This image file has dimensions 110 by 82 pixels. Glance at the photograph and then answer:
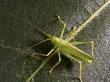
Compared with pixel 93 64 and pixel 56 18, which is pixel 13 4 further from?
pixel 93 64

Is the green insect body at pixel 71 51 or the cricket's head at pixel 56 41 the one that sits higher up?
the cricket's head at pixel 56 41

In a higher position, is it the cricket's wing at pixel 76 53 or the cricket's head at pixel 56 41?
the cricket's head at pixel 56 41

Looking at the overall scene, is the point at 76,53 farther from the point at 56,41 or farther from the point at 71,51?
the point at 56,41

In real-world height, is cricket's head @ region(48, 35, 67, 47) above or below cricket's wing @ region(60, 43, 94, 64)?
above

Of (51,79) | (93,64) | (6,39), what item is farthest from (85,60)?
(6,39)
